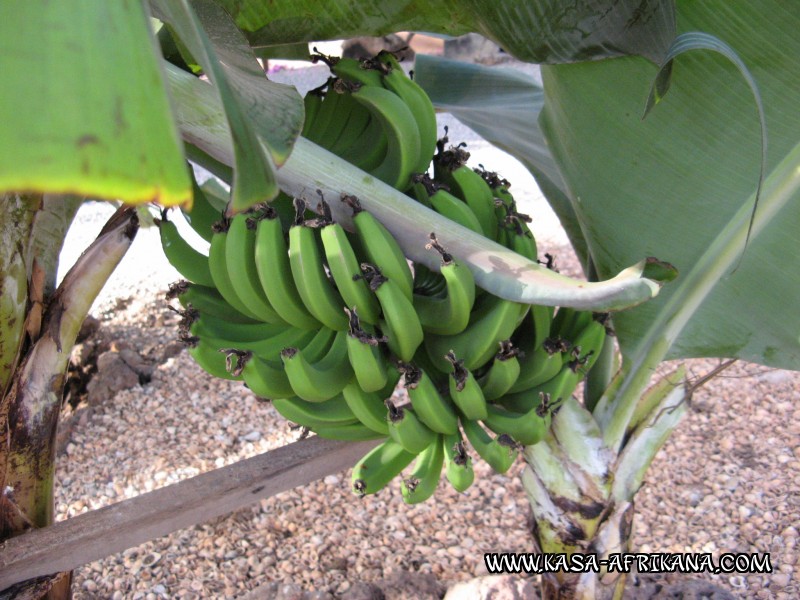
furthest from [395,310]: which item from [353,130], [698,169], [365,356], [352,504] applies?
[352,504]

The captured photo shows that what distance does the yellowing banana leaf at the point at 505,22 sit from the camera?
0.77 meters

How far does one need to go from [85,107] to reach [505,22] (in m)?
0.65

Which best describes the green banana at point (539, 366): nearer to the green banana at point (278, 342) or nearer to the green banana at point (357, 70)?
the green banana at point (278, 342)

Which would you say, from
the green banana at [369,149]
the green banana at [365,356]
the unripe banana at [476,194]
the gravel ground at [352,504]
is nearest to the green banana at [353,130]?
the green banana at [369,149]

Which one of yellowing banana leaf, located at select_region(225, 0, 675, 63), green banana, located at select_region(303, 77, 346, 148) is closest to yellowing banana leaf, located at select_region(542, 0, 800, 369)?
yellowing banana leaf, located at select_region(225, 0, 675, 63)

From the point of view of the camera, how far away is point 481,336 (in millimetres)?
885

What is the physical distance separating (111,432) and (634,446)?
1768mm

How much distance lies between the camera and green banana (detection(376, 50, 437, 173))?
3.27 ft

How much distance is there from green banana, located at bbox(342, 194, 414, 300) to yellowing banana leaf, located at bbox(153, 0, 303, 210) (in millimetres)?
212

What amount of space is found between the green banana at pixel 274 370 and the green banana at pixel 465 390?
7.1 inches

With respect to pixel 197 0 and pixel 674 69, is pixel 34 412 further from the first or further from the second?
pixel 674 69

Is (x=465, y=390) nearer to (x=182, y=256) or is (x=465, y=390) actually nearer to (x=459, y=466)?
(x=459, y=466)

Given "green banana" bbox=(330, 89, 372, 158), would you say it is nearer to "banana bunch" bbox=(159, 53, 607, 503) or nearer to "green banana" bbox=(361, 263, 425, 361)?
"banana bunch" bbox=(159, 53, 607, 503)

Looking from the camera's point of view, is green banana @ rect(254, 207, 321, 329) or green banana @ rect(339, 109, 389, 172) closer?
green banana @ rect(254, 207, 321, 329)
